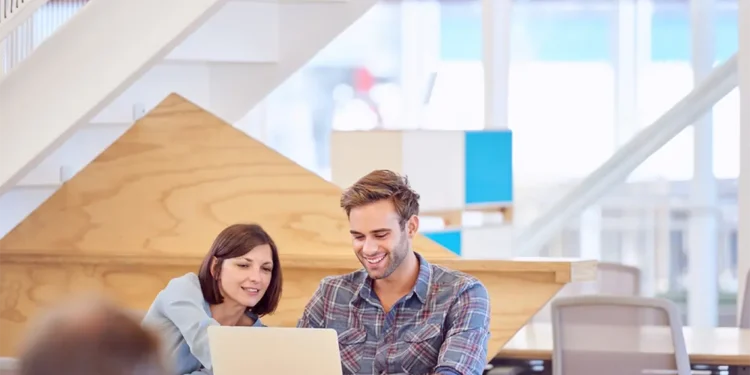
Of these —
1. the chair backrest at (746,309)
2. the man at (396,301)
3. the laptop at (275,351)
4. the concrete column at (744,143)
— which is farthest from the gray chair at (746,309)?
the laptop at (275,351)

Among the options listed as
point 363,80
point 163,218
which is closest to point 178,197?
point 163,218

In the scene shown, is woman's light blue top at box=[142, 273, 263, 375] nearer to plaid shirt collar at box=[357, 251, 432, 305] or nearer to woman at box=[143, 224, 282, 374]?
woman at box=[143, 224, 282, 374]

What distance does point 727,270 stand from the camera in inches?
271

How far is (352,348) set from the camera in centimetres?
293

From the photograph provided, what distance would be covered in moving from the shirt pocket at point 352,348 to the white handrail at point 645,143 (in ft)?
10.2

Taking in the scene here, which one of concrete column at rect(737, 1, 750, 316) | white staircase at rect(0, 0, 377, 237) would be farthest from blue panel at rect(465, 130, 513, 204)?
concrete column at rect(737, 1, 750, 316)

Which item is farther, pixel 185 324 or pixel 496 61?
pixel 496 61

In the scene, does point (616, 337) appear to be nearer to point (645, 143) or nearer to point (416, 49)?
point (645, 143)

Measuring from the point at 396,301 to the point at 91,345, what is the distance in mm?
2111

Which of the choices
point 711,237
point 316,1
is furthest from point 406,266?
point 711,237

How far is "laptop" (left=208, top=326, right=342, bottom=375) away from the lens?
237 centimetres

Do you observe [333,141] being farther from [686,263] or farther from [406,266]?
[686,263]

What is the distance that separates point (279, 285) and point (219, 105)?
1503mm

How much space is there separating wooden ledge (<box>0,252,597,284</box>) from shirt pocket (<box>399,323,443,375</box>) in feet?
1.76
